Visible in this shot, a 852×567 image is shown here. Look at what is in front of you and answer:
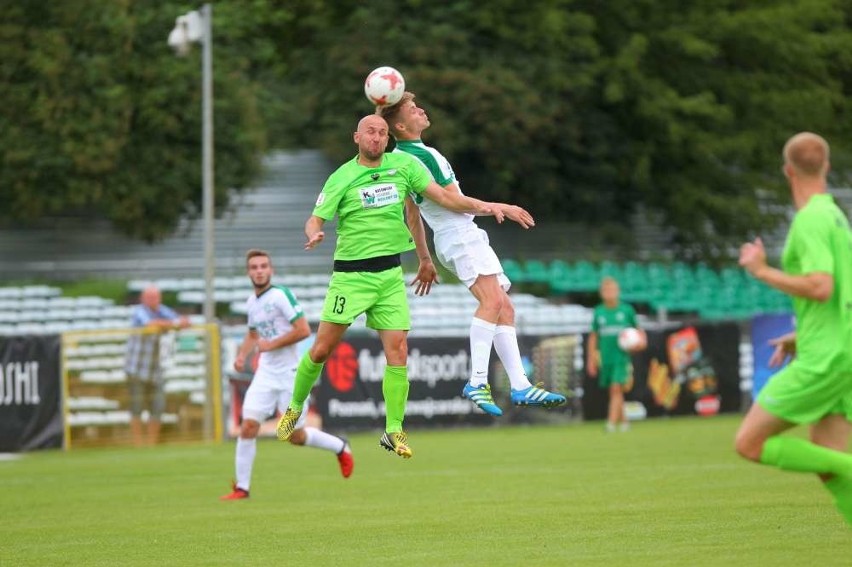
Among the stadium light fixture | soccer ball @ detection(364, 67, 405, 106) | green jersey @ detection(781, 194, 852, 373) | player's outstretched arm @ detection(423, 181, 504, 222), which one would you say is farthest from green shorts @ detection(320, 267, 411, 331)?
the stadium light fixture

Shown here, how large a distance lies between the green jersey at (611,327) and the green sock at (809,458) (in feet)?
51.6

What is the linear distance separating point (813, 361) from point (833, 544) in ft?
6.33

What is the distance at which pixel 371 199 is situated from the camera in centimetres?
1126

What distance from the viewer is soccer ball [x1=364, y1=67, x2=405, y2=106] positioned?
36.6ft

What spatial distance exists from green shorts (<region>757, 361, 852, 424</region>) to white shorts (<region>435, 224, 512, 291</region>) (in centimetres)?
408

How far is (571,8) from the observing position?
39812 millimetres

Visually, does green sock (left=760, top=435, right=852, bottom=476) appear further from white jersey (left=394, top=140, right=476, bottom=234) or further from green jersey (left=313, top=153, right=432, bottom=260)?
white jersey (left=394, top=140, right=476, bottom=234)

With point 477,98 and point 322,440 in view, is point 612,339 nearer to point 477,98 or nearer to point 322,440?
point 322,440

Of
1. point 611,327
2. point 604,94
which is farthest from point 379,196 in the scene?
point 604,94

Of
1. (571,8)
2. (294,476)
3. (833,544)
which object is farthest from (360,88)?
(833,544)

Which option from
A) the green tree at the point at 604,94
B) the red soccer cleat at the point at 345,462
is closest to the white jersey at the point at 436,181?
the red soccer cleat at the point at 345,462

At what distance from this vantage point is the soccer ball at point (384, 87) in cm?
1116

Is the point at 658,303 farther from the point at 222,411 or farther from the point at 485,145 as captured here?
the point at 222,411

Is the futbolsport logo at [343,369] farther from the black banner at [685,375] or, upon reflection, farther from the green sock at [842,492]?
the green sock at [842,492]
